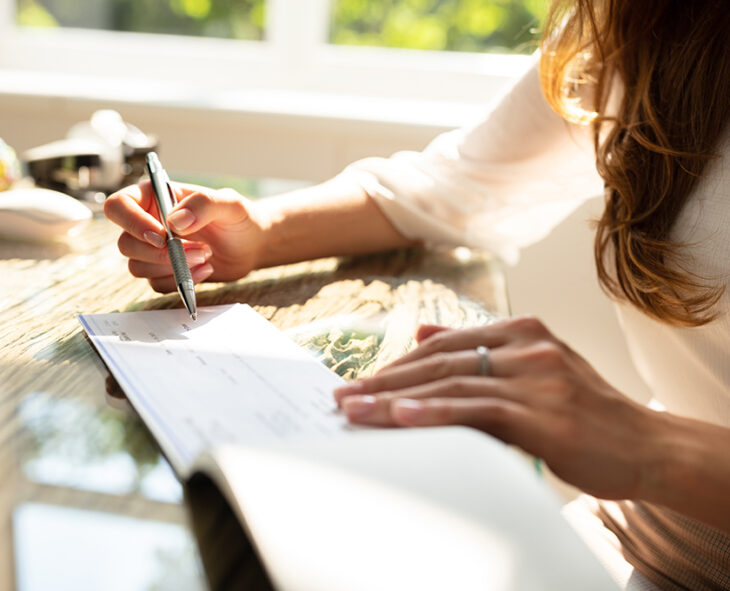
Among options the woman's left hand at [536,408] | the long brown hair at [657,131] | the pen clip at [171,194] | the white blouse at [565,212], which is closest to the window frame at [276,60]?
the white blouse at [565,212]

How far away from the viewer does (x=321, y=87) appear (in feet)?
6.51

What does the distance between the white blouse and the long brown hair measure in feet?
0.05

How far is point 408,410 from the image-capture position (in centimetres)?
42

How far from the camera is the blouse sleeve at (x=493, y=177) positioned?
0.92 meters

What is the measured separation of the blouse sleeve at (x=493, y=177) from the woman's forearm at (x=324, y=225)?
20 mm

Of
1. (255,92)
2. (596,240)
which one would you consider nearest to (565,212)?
(596,240)

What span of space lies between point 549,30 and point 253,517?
0.66 m

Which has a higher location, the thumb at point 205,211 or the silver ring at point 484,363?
the silver ring at point 484,363

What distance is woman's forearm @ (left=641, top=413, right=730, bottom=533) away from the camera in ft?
1.44

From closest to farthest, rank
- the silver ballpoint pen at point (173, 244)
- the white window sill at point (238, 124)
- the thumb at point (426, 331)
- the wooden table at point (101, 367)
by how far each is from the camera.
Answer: the wooden table at point (101, 367) → the thumb at point (426, 331) → the silver ballpoint pen at point (173, 244) → the white window sill at point (238, 124)

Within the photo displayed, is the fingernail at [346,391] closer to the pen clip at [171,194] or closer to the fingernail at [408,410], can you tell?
the fingernail at [408,410]

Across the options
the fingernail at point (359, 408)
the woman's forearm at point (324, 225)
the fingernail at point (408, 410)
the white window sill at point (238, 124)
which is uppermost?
the fingernail at point (408, 410)

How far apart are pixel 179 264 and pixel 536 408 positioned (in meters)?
0.35

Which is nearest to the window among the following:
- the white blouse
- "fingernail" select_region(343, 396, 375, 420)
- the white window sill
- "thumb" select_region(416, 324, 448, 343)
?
the white window sill
